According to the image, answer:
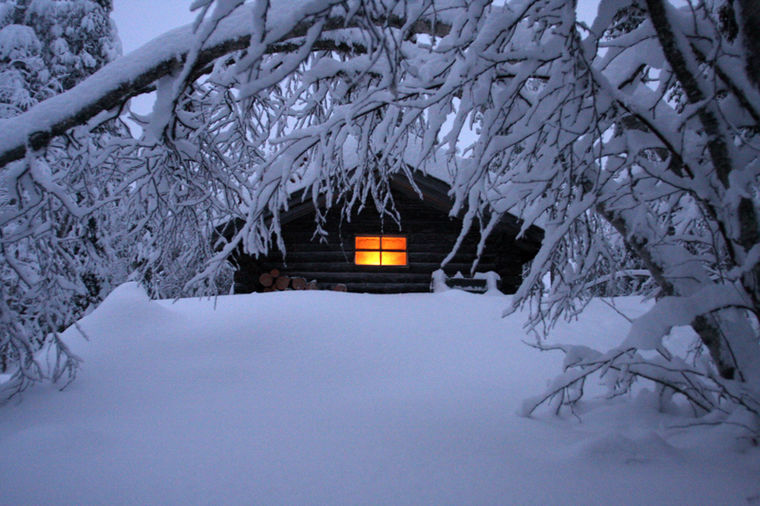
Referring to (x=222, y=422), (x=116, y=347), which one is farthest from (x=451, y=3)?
(x=116, y=347)

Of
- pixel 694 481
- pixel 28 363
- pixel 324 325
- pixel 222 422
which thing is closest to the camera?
pixel 694 481

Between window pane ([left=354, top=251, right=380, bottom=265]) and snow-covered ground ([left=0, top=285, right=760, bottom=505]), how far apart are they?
5966 mm

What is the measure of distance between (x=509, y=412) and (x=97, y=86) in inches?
140

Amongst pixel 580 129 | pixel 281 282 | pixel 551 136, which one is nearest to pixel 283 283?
pixel 281 282

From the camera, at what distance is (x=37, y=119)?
2.73 metres

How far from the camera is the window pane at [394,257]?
399 inches

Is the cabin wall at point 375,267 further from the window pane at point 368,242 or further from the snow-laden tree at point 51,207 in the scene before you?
the snow-laden tree at point 51,207

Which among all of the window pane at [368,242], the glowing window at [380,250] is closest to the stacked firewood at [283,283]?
the glowing window at [380,250]

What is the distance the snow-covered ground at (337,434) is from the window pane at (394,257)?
5841 millimetres

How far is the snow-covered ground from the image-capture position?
1.75 metres

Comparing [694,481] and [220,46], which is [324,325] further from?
[694,481]

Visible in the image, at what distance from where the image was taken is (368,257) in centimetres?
1034

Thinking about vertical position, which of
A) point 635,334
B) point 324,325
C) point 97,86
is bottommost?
point 324,325

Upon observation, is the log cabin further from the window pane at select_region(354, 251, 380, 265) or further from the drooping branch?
the drooping branch
